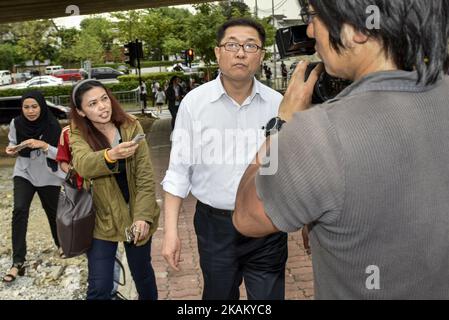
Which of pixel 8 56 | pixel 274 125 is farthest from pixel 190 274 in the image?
pixel 8 56

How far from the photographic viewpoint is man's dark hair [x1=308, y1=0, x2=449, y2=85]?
3.62 ft

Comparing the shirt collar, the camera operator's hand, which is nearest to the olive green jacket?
the shirt collar

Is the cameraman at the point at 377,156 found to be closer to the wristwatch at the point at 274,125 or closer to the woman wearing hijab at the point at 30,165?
the wristwatch at the point at 274,125

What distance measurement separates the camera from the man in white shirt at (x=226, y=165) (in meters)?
2.65

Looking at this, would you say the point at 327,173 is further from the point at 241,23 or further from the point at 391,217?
the point at 241,23

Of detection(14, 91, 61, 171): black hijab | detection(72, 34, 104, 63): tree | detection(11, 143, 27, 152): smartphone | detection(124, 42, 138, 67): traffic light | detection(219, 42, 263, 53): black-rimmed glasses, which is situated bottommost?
detection(11, 143, 27, 152): smartphone

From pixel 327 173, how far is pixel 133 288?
11.5ft

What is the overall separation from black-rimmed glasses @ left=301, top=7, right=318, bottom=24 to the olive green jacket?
196 centimetres

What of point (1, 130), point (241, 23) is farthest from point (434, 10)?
point (1, 130)

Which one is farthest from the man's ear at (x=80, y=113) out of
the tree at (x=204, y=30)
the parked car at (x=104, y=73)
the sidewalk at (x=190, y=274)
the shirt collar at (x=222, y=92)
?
the parked car at (x=104, y=73)

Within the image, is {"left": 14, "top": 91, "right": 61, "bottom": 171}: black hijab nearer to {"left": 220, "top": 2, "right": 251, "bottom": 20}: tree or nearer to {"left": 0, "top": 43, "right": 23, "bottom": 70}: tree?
{"left": 220, "top": 2, "right": 251, "bottom": 20}: tree

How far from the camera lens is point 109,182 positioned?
3.15 metres

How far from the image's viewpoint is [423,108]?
1.13m

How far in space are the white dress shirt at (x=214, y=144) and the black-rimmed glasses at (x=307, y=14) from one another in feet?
4.54
